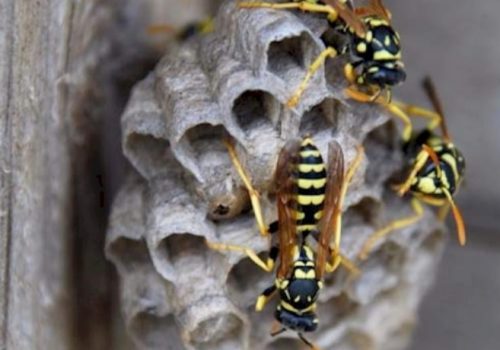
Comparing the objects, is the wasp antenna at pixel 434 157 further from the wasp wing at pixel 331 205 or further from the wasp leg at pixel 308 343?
the wasp leg at pixel 308 343

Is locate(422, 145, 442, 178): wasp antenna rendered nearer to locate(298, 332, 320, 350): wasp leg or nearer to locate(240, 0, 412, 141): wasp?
locate(240, 0, 412, 141): wasp

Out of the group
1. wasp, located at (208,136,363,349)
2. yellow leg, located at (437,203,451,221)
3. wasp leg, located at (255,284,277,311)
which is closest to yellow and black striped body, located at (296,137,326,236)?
wasp, located at (208,136,363,349)

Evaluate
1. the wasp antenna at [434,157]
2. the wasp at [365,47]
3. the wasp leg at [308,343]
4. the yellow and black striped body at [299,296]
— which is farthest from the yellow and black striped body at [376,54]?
the wasp leg at [308,343]

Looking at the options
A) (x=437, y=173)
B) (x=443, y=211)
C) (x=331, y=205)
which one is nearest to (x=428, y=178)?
(x=437, y=173)

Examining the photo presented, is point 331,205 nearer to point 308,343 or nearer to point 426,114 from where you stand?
point 308,343

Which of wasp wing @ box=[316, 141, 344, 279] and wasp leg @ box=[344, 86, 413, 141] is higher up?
wasp leg @ box=[344, 86, 413, 141]

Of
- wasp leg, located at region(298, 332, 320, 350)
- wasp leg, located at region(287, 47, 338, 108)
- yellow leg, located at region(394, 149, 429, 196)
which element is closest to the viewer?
wasp leg, located at region(287, 47, 338, 108)

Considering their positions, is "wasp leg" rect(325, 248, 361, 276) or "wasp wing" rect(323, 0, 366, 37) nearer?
"wasp wing" rect(323, 0, 366, 37)
